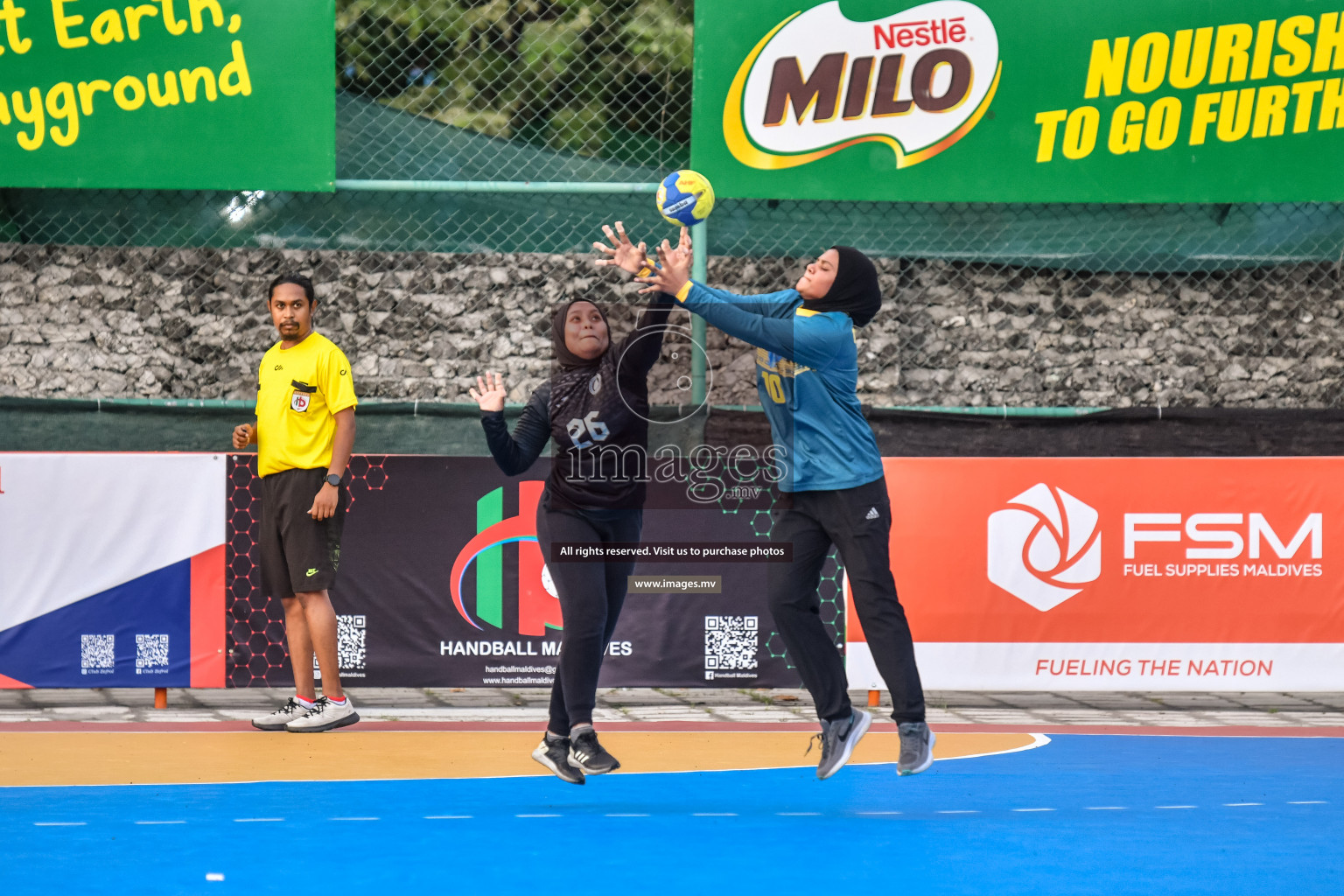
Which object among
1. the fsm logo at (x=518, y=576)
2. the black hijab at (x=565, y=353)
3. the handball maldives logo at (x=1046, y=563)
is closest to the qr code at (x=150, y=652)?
the fsm logo at (x=518, y=576)

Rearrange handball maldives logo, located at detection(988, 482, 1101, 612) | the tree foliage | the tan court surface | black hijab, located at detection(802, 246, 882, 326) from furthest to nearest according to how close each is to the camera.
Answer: the tree foliage, handball maldives logo, located at detection(988, 482, 1101, 612), the tan court surface, black hijab, located at detection(802, 246, 882, 326)

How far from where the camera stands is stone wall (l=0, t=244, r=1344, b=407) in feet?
34.8

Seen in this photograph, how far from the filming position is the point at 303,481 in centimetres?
669

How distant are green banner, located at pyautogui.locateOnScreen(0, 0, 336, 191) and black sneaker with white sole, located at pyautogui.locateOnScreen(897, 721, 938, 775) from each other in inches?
223

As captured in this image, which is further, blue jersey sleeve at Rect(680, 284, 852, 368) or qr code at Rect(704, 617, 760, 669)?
qr code at Rect(704, 617, 760, 669)

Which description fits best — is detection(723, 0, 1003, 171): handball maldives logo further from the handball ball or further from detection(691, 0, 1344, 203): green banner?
the handball ball

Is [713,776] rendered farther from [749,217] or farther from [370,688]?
[749,217]

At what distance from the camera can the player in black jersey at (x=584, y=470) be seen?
5043 millimetres

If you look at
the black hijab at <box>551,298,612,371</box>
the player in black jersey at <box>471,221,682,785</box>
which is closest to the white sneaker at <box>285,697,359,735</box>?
the player in black jersey at <box>471,221,682,785</box>

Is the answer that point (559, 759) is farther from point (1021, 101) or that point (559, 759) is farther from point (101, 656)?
point (1021, 101)

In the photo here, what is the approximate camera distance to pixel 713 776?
220 inches

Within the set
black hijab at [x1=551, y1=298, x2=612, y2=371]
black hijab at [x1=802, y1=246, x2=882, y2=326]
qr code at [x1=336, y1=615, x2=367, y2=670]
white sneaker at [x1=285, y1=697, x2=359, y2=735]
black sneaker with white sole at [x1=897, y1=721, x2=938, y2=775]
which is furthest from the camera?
qr code at [x1=336, y1=615, x2=367, y2=670]

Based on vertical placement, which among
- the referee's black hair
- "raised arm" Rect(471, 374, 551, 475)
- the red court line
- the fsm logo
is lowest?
the red court line

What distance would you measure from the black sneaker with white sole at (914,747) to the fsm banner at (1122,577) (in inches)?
98.1
